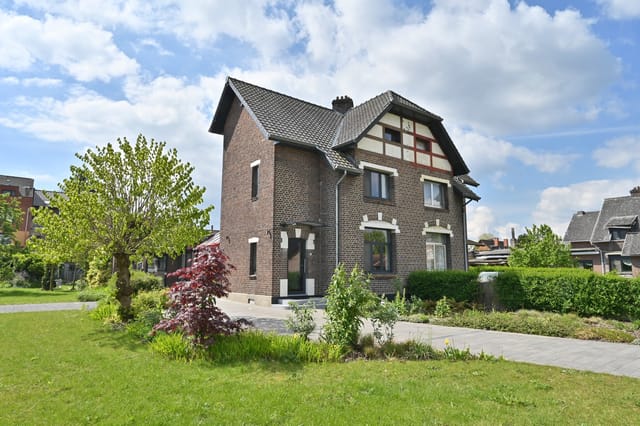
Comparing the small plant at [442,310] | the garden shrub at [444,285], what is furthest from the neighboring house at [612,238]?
the small plant at [442,310]

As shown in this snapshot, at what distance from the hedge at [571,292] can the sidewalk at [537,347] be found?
369 cm

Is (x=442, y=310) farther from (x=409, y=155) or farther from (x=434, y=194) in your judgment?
(x=434, y=194)

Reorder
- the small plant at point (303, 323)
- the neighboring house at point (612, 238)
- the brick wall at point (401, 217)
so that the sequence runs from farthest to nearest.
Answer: the neighboring house at point (612, 238)
the brick wall at point (401, 217)
the small plant at point (303, 323)

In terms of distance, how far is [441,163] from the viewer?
65.6 feet

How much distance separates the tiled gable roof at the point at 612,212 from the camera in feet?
113

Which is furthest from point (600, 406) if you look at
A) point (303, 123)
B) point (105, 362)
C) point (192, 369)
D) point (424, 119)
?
point (424, 119)

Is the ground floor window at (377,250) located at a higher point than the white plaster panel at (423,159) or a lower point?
Result: lower

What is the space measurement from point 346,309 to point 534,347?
3.90 m

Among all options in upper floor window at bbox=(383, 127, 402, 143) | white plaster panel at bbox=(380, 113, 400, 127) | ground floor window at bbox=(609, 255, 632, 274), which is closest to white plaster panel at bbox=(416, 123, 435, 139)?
upper floor window at bbox=(383, 127, 402, 143)

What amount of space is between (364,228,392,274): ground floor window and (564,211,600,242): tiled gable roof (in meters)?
30.1

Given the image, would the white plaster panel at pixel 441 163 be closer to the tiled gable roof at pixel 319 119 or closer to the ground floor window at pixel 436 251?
the tiled gable roof at pixel 319 119

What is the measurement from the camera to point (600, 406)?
4.22m

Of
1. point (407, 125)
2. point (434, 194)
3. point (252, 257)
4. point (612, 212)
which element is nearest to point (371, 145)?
point (407, 125)

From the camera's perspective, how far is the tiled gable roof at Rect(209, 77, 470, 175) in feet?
50.7
